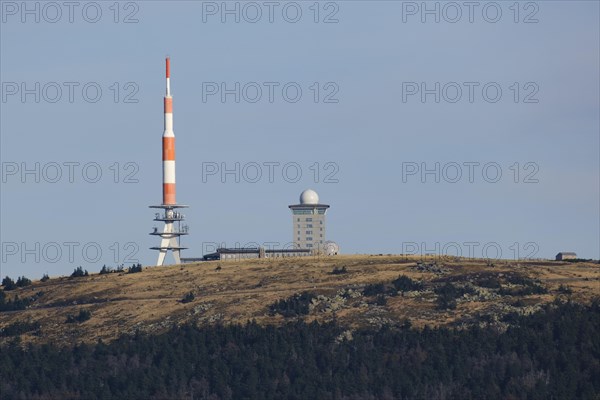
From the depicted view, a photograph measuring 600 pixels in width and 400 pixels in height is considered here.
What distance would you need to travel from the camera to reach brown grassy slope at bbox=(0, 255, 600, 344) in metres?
143

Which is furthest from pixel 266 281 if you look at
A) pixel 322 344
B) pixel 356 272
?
pixel 322 344

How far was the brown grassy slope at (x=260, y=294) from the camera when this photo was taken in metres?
143

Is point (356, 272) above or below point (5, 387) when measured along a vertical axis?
above

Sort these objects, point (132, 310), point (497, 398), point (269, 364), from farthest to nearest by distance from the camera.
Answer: point (132, 310) → point (269, 364) → point (497, 398)

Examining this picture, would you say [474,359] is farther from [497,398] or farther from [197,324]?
[197,324]

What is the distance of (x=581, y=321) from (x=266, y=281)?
40.8 m

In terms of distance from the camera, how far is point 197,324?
145125mm

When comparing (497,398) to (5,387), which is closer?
(497,398)

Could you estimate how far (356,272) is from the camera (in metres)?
160

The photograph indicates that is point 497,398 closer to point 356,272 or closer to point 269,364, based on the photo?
point 269,364

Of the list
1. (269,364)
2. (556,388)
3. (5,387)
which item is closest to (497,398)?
(556,388)

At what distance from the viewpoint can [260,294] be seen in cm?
15312

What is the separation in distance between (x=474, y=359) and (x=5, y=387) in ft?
151

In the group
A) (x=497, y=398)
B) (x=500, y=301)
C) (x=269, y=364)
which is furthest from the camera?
(x=500, y=301)
